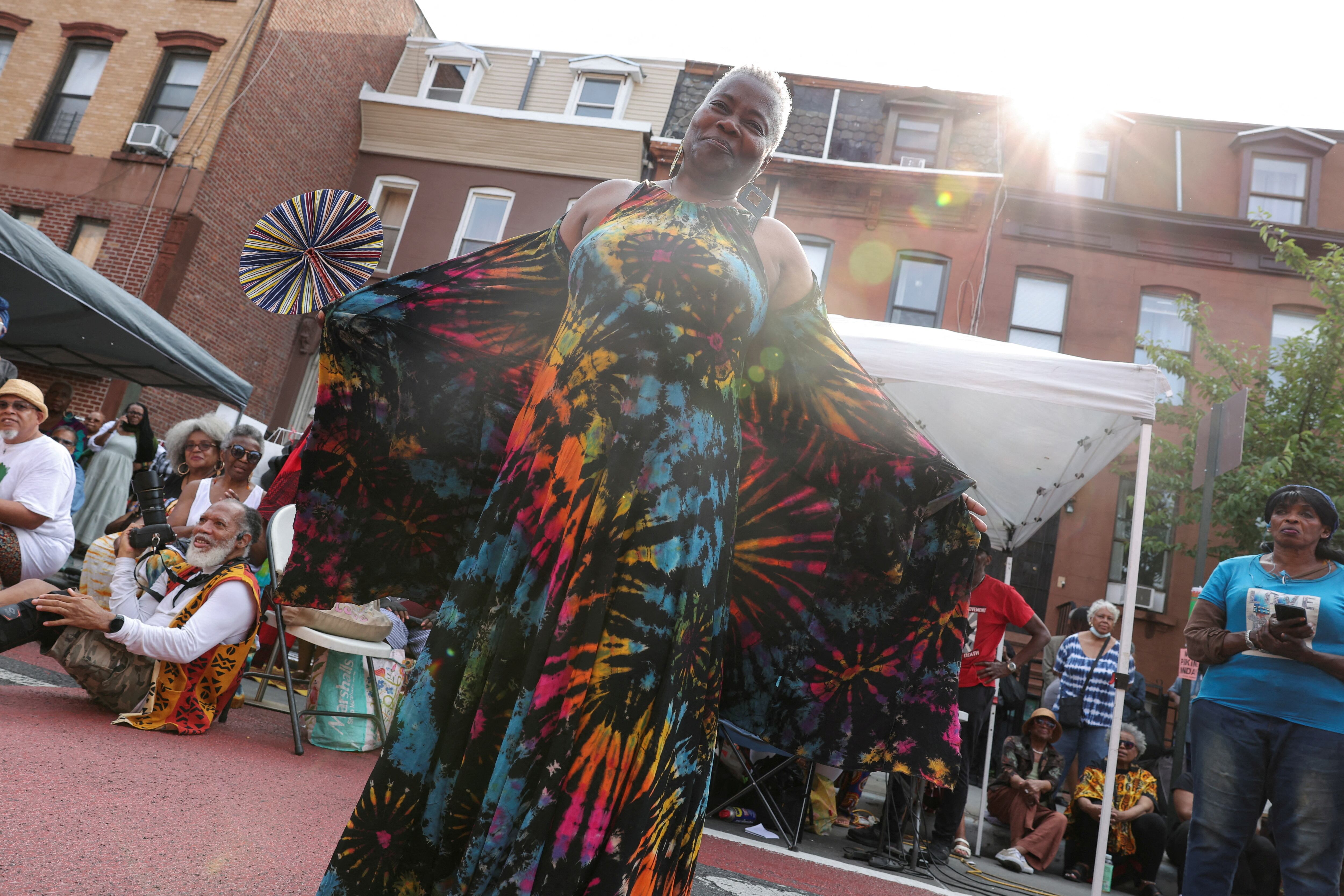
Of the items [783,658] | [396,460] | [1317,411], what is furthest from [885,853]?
[1317,411]

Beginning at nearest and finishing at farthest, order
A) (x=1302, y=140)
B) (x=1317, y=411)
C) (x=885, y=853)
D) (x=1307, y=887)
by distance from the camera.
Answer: (x=1307, y=887) → (x=885, y=853) → (x=1317, y=411) → (x=1302, y=140)

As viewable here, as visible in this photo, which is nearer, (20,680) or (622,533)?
(622,533)

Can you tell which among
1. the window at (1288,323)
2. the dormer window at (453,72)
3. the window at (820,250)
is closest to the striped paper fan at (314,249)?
the window at (820,250)

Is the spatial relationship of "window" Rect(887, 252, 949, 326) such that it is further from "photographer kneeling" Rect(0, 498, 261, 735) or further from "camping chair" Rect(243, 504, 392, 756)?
"photographer kneeling" Rect(0, 498, 261, 735)

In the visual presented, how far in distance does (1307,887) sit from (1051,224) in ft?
46.7

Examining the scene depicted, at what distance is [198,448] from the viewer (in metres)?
5.84

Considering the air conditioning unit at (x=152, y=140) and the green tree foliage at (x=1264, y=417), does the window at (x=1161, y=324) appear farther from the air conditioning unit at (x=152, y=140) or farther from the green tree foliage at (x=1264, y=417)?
the air conditioning unit at (x=152, y=140)

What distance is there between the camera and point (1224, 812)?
348cm

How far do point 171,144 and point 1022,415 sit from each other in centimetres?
1482

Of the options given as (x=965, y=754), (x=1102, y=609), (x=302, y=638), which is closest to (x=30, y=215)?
(x=302, y=638)

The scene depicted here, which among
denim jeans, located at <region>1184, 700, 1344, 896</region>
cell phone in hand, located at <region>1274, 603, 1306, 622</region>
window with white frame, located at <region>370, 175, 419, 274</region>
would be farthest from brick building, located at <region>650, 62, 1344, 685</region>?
cell phone in hand, located at <region>1274, 603, 1306, 622</region>

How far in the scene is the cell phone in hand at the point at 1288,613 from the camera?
337 cm

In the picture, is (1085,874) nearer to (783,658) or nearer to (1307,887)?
(1307,887)

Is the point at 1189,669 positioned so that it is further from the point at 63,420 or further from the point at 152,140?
the point at 152,140
